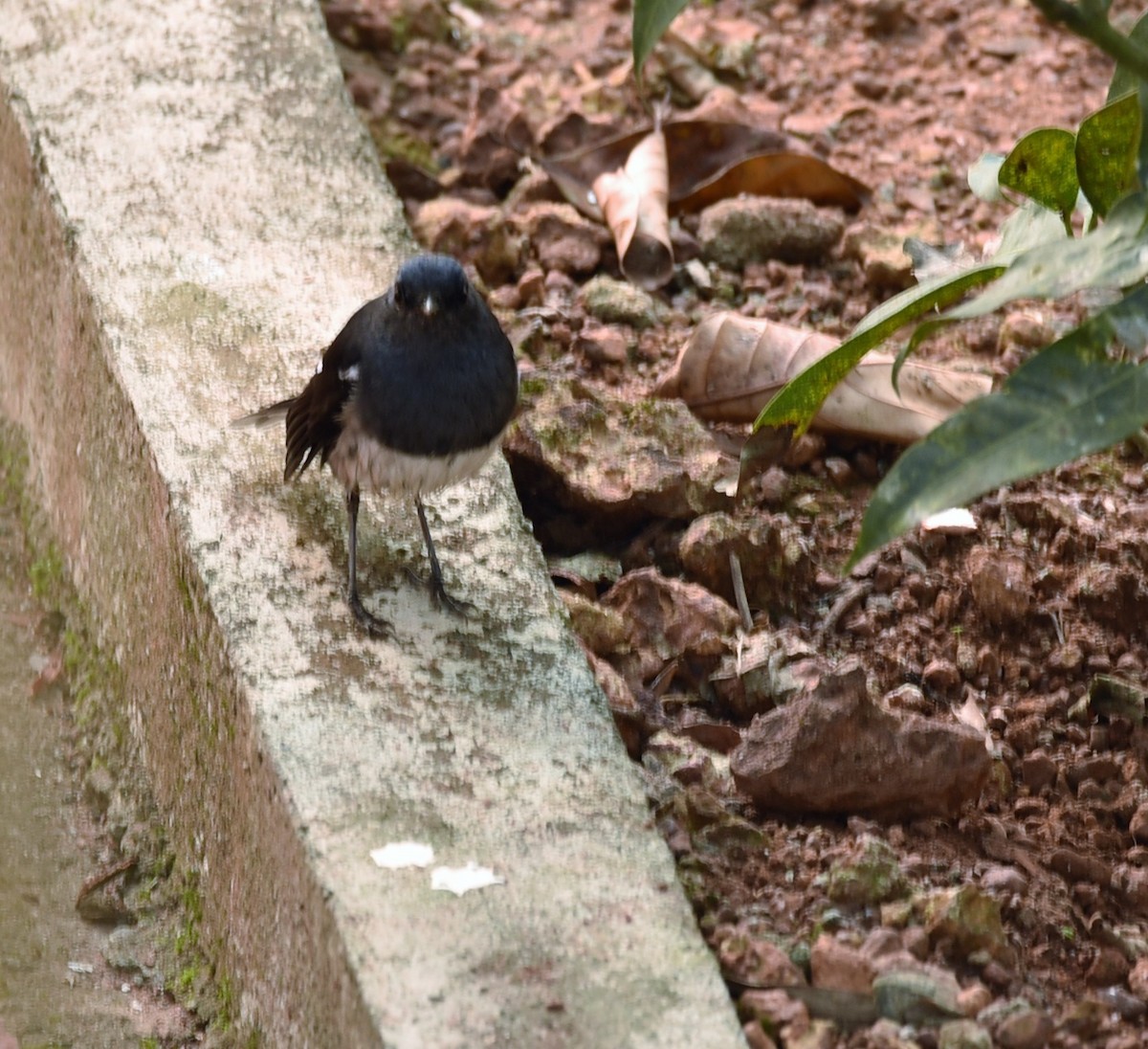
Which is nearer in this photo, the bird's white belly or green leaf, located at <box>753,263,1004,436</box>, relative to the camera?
green leaf, located at <box>753,263,1004,436</box>

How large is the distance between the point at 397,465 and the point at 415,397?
0.15m

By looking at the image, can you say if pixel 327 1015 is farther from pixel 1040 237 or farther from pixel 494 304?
pixel 494 304

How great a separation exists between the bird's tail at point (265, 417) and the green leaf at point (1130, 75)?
1820 mm

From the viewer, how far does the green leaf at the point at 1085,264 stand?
261cm

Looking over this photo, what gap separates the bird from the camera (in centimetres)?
361

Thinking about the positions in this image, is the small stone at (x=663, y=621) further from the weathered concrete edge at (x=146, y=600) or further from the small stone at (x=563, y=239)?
the small stone at (x=563, y=239)

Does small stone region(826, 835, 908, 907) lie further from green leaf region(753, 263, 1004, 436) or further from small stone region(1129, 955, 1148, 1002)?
green leaf region(753, 263, 1004, 436)

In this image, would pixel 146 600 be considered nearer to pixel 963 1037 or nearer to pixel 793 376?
pixel 793 376

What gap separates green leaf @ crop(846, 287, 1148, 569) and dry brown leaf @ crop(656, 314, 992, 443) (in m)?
1.55

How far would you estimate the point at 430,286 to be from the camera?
3.65m

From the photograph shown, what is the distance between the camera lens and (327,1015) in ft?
9.43

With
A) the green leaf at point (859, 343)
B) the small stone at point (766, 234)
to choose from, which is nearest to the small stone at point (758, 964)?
the green leaf at point (859, 343)

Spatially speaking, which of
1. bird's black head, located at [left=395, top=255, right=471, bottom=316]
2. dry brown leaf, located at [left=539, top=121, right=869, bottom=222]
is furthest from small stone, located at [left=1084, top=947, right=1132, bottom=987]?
dry brown leaf, located at [left=539, top=121, right=869, bottom=222]

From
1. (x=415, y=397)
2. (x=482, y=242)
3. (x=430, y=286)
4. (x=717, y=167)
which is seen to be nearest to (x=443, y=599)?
(x=415, y=397)
